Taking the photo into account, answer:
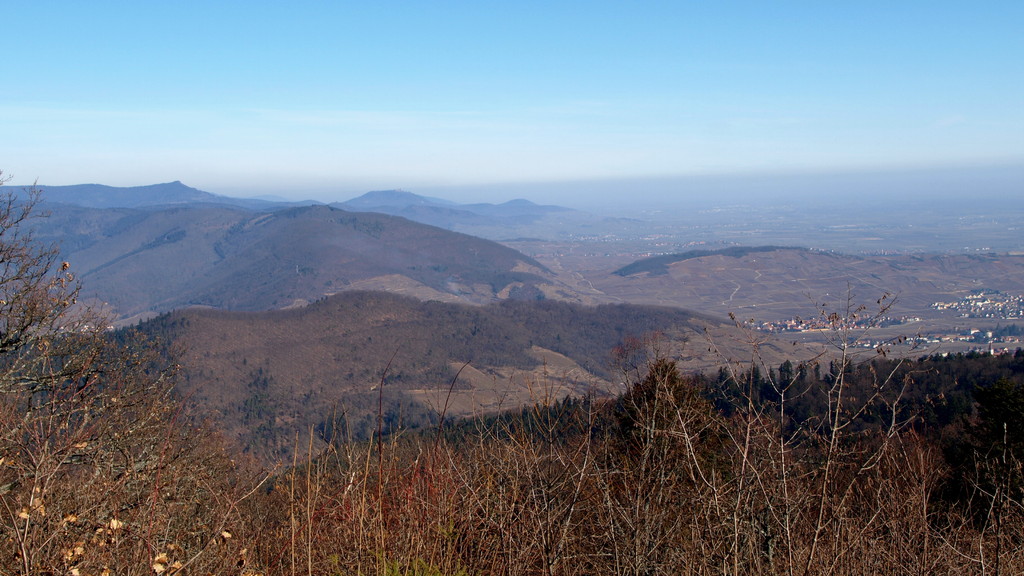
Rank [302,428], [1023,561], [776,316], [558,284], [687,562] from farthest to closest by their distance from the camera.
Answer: [558,284]
[776,316]
[302,428]
[1023,561]
[687,562]

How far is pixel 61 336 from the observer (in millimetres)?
10117

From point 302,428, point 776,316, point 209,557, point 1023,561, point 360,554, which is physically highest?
point 360,554

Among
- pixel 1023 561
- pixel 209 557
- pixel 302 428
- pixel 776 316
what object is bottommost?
pixel 302 428

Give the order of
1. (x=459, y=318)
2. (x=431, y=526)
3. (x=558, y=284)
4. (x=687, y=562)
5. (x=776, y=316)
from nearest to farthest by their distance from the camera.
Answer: (x=687, y=562), (x=431, y=526), (x=776, y=316), (x=459, y=318), (x=558, y=284)

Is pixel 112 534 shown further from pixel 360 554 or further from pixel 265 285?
pixel 265 285

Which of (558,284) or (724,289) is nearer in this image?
(724,289)

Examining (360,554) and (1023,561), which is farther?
(1023,561)

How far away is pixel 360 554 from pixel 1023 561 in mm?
4736

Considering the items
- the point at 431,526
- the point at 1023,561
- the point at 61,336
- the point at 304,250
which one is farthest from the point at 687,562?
the point at 304,250

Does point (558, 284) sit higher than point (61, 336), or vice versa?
point (61, 336)

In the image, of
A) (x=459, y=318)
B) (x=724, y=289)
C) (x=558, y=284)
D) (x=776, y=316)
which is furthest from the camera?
(x=558, y=284)

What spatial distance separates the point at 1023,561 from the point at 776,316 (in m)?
99.3

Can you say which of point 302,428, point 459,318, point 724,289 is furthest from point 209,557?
point 724,289

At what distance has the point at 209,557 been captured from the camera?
415cm
